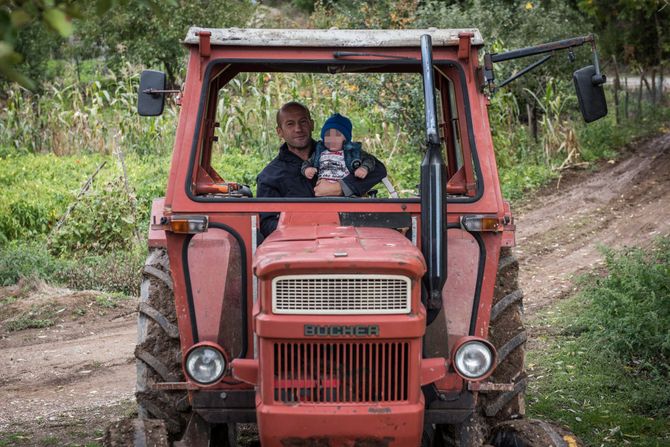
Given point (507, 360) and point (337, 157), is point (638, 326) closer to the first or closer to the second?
point (507, 360)

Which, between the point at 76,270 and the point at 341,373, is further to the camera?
the point at 76,270

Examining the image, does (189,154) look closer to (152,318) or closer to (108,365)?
(152,318)

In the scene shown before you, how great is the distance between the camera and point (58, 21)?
244 centimetres

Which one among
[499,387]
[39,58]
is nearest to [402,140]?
[499,387]

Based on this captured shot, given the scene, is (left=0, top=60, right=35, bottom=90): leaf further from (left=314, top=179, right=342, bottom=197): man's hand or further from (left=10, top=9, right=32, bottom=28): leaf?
(left=314, top=179, right=342, bottom=197): man's hand

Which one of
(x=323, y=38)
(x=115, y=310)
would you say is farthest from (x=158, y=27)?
(x=323, y=38)

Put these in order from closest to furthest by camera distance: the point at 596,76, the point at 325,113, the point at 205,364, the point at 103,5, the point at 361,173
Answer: the point at 103,5, the point at 205,364, the point at 596,76, the point at 361,173, the point at 325,113

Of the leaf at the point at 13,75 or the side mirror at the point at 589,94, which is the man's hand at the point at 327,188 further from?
the leaf at the point at 13,75

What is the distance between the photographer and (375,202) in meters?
4.72

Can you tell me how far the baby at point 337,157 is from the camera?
5410mm

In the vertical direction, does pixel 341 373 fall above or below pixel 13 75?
below

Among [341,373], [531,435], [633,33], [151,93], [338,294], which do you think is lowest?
[531,435]

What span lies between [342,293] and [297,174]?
5.50ft

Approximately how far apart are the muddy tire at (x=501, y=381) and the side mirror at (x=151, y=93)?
79.0 inches
